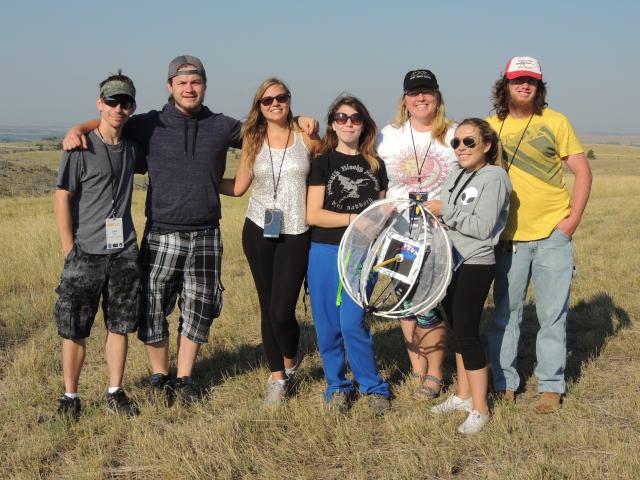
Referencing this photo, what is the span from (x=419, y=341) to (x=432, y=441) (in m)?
1.31

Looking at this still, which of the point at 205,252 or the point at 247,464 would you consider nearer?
the point at 247,464

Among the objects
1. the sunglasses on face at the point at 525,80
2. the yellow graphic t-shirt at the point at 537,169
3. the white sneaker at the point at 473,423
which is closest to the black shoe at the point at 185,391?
the white sneaker at the point at 473,423

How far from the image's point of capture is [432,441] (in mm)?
4402

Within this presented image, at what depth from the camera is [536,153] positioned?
16.0 feet

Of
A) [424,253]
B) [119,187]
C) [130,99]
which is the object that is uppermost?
[130,99]

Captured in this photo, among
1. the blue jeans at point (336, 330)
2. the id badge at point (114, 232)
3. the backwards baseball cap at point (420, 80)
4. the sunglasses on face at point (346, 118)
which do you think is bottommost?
the blue jeans at point (336, 330)

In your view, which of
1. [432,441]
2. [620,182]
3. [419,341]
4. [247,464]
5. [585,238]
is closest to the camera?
[247,464]

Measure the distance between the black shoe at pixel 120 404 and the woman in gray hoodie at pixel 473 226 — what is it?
246 cm

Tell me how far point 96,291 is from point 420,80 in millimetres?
2891

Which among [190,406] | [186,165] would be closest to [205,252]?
[186,165]

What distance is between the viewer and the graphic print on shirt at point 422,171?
196 inches

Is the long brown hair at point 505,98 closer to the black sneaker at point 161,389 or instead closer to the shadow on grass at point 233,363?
the shadow on grass at point 233,363

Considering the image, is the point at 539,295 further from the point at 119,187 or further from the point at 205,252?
the point at 119,187

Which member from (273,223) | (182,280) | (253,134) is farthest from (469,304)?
(182,280)
